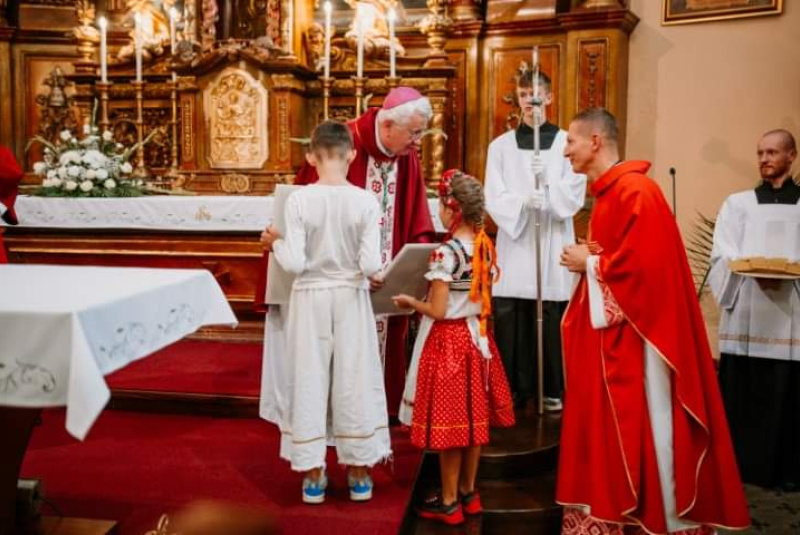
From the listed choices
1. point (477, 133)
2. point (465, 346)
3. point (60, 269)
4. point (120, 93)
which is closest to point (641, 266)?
point (465, 346)

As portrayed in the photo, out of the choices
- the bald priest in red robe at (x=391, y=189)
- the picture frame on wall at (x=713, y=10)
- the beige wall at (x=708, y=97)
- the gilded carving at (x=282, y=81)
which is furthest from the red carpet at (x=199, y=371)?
the picture frame on wall at (x=713, y=10)

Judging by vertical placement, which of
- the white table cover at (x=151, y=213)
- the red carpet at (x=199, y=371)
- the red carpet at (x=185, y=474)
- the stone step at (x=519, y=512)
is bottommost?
the stone step at (x=519, y=512)

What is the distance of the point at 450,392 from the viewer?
337 cm

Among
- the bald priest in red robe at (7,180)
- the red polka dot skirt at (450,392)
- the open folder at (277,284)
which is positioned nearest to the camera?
the red polka dot skirt at (450,392)

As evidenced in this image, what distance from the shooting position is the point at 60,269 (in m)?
3.17

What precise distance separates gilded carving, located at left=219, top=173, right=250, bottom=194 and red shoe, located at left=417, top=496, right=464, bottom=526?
11.9ft

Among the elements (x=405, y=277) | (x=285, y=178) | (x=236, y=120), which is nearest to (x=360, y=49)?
(x=285, y=178)

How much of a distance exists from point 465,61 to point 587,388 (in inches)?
168

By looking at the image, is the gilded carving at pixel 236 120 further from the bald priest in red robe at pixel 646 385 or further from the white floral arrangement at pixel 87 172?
the bald priest in red robe at pixel 646 385

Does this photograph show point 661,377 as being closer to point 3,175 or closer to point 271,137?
point 3,175

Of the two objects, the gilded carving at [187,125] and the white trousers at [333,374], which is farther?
the gilded carving at [187,125]

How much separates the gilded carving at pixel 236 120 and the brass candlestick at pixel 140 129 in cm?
52

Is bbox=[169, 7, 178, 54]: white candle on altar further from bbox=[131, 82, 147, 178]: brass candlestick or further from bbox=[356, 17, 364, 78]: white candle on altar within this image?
bbox=[356, 17, 364, 78]: white candle on altar

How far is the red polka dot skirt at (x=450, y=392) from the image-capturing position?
335 cm
